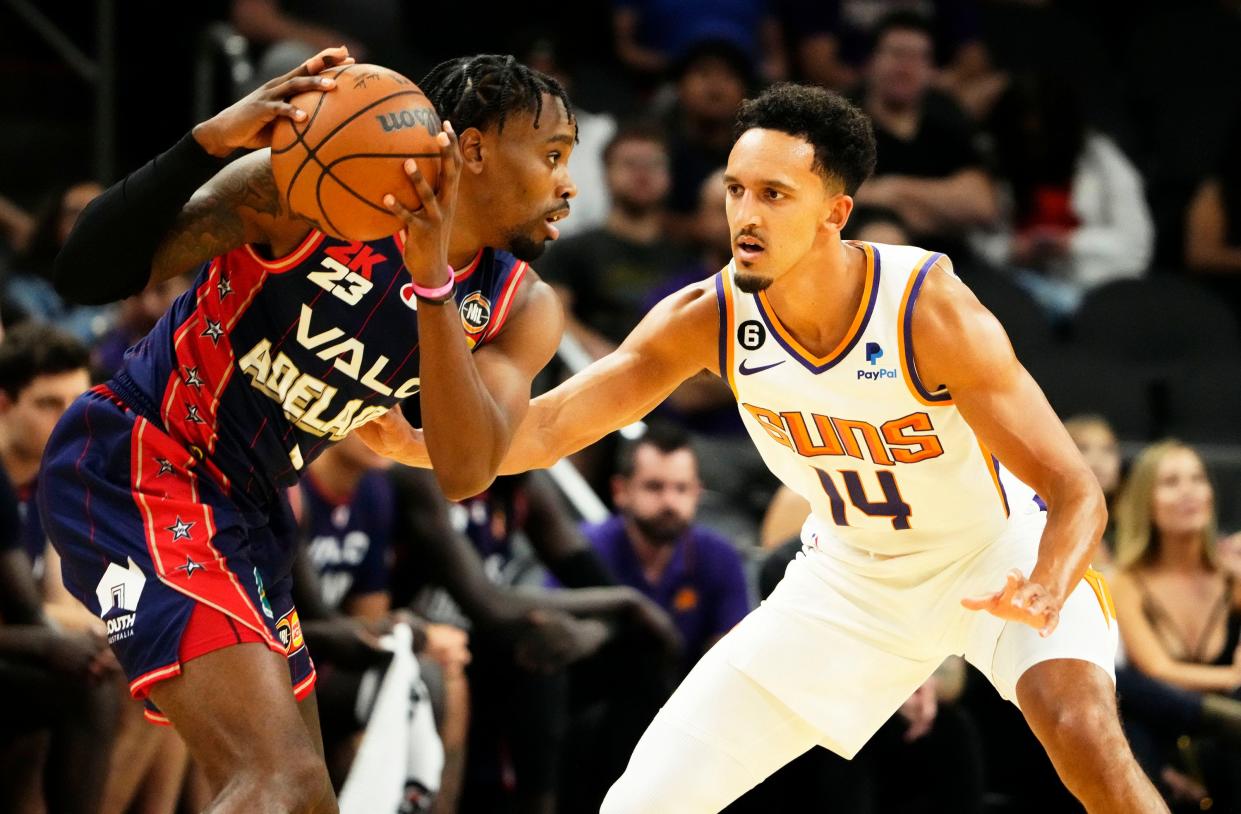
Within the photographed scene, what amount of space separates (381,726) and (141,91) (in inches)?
Result: 186

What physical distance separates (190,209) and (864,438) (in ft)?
5.87

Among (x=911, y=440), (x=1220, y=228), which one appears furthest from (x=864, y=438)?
(x=1220, y=228)

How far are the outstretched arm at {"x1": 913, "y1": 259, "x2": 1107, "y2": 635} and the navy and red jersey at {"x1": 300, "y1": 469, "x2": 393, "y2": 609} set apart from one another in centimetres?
291

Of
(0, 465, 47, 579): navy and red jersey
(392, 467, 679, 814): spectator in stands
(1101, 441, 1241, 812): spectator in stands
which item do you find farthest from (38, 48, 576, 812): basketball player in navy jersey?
(1101, 441, 1241, 812): spectator in stands

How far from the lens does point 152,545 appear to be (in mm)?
4039

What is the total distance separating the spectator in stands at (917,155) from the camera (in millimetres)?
9430

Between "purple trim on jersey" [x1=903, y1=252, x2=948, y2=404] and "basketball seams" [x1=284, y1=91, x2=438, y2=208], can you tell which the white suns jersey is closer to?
"purple trim on jersey" [x1=903, y1=252, x2=948, y2=404]

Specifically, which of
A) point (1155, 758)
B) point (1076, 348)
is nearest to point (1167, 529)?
point (1155, 758)

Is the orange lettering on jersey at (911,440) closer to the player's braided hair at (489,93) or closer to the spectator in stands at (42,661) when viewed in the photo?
the player's braided hair at (489,93)

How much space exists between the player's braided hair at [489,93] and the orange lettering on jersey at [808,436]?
1.00 m

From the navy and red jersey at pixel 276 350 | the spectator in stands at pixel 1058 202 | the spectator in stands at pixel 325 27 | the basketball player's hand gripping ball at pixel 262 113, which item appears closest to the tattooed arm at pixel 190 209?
the basketball player's hand gripping ball at pixel 262 113

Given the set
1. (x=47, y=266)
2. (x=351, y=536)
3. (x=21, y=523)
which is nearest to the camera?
(x=21, y=523)

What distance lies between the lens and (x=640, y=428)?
805cm

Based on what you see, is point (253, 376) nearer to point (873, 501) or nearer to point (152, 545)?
point (152, 545)
